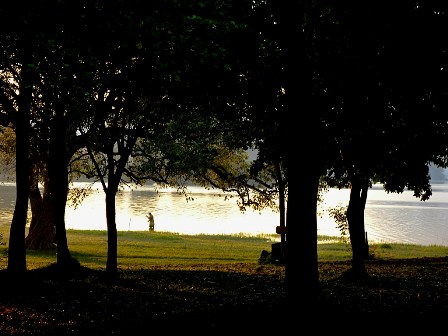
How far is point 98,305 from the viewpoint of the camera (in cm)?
1536

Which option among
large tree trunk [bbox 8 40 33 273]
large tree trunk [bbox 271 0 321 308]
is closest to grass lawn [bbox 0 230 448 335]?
large tree trunk [bbox 271 0 321 308]

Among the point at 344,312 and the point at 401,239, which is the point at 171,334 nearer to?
the point at 344,312

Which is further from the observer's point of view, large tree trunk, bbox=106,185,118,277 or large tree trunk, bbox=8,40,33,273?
large tree trunk, bbox=106,185,118,277

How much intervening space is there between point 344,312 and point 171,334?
13.4ft

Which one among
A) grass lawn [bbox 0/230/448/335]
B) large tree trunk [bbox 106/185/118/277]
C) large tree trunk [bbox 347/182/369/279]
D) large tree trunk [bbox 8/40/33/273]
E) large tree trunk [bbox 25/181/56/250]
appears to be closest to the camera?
grass lawn [bbox 0/230/448/335]

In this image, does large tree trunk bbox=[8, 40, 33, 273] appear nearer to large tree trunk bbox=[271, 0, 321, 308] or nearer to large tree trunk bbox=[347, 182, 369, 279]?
large tree trunk bbox=[271, 0, 321, 308]

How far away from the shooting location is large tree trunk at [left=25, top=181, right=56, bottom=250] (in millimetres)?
44769

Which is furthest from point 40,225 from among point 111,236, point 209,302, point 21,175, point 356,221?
point 209,302

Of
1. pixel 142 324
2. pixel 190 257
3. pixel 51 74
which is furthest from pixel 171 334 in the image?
pixel 190 257

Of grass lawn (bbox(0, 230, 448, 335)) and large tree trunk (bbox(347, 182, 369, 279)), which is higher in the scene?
large tree trunk (bbox(347, 182, 369, 279))

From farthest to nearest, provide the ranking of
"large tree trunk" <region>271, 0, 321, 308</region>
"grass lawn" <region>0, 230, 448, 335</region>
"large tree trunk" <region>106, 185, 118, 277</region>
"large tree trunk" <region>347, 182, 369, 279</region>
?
1. "large tree trunk" <region>347, 182, 369, 279</region>
2. "large tree trunk" <region>106, 185, 118, 277</region>
3. "large tree trunk" <region>271, 0, 321, 308</region>
4. "grass lawn" <region>0, 230, 448, 335</region>

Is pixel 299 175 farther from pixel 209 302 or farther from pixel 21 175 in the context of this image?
pixel 21 175

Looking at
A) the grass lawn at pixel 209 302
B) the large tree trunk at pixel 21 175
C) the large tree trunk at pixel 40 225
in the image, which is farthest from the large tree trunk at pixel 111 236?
the large tree trunk at pixel 40 225

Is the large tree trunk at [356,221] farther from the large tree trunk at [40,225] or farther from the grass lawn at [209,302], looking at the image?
the large tree trunk at [40,225]
